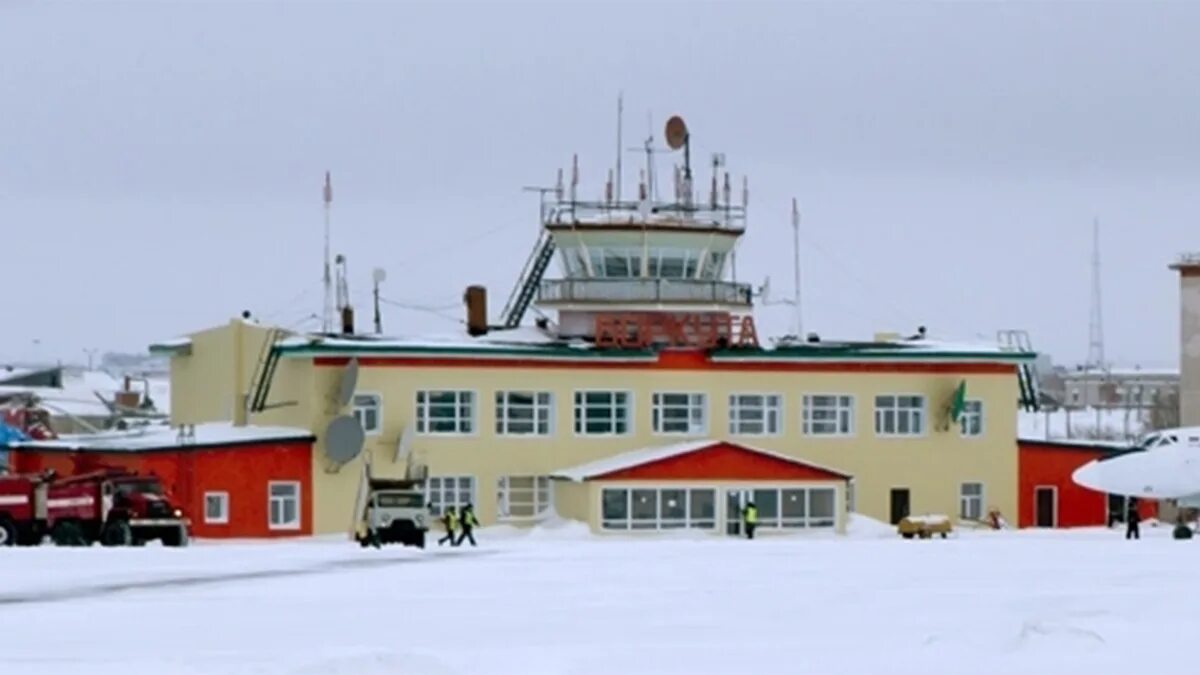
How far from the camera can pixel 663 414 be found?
79.0m

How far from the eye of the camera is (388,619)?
113 ft

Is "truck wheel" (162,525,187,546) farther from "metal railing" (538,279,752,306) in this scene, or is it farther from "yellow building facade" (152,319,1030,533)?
"metal railing" (538,279,752,306)

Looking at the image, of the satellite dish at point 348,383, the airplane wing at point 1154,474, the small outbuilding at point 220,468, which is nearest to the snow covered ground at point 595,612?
the airplane wing at point 1154,474

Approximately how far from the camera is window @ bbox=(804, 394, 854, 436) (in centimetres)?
8019

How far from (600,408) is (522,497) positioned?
3640 millimetres

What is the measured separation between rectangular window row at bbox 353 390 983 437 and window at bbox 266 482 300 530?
2760mm

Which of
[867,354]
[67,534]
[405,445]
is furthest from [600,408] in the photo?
[67,534]

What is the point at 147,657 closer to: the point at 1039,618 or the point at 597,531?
the point at 1039,618

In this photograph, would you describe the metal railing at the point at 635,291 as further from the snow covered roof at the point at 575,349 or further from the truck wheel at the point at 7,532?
the truck wheel at the point at 7,532

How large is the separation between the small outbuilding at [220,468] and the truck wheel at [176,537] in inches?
354

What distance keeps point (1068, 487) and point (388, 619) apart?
5209cm

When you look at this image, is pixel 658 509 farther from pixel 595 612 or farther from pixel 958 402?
pixel 595 612

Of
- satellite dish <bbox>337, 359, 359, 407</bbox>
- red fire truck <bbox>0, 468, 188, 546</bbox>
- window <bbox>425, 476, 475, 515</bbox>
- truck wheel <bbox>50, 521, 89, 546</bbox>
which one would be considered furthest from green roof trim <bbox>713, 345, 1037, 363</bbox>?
truck wheel <bbox>50, 521, 89, 546</bbox>

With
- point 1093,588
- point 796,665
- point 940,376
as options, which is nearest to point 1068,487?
point 940,376
